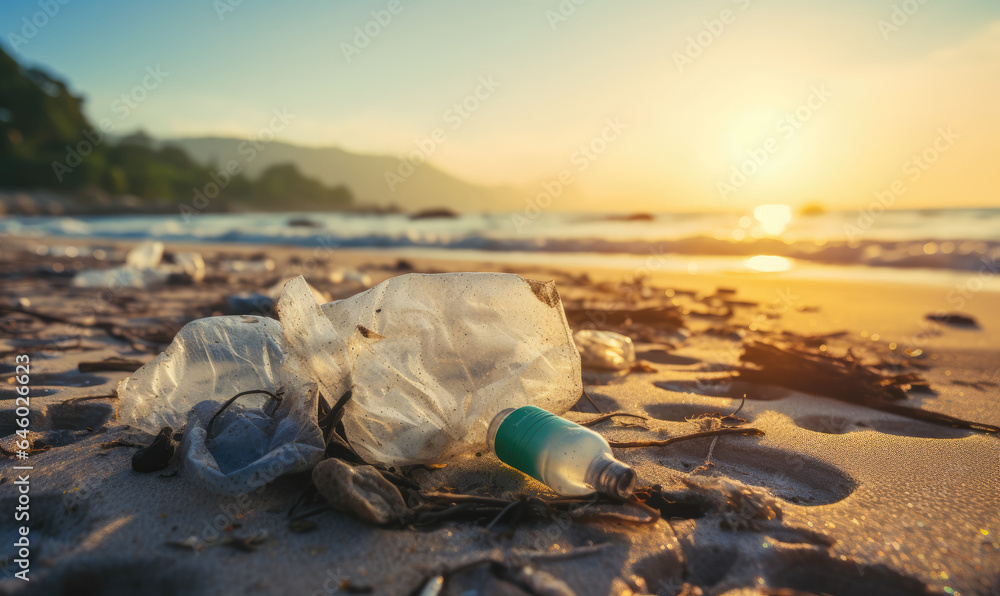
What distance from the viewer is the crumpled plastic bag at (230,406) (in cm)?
112

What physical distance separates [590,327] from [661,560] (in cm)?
220

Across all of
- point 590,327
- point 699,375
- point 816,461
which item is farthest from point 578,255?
point 816,461

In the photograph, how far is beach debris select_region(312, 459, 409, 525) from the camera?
1051mm

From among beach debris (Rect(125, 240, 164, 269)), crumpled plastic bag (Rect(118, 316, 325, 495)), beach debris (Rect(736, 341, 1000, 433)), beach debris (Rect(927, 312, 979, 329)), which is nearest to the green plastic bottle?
crumpled plastic bag (Rect(118, 316, 325, 495))

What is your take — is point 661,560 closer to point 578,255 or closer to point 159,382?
point 159,382

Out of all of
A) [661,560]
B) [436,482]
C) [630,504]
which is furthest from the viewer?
[436,482]

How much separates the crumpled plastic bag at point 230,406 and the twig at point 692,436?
34.2 inches

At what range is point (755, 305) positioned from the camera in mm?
4410

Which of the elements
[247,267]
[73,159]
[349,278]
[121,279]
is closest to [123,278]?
[121,279]

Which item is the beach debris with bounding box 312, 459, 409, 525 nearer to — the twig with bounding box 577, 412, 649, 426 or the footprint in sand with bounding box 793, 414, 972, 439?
the twig with bounding box 577, 412, 649, 426

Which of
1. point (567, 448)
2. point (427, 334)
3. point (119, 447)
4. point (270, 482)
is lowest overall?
point (119, 447)

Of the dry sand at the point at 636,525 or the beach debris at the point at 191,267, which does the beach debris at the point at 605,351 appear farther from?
the beach debris at the point at 191,267

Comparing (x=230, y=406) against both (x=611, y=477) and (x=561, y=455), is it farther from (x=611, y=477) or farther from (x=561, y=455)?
(x=611, y=477)

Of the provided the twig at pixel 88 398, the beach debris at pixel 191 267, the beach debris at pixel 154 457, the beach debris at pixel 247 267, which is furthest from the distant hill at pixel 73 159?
the beach debris at pixel 154 457
